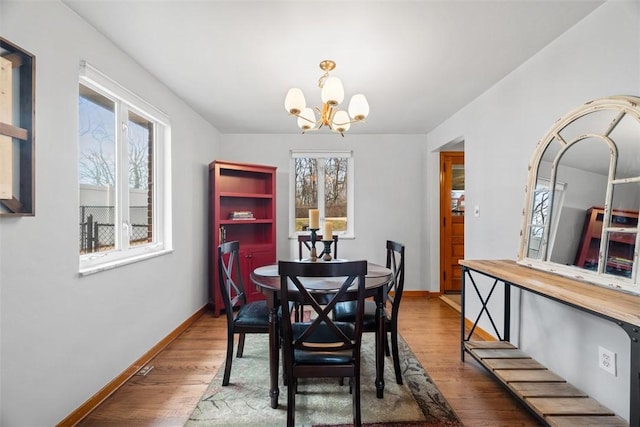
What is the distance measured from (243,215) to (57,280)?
2367 mm

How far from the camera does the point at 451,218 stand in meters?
4.45

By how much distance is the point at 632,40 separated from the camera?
1551 mm

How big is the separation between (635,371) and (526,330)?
1.34 metres

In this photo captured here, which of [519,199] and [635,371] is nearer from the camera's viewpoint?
[635,371]

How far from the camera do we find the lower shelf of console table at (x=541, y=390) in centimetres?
153

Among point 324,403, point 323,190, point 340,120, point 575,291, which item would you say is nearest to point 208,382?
point 324,403

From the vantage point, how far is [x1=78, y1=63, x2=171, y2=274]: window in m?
1.94

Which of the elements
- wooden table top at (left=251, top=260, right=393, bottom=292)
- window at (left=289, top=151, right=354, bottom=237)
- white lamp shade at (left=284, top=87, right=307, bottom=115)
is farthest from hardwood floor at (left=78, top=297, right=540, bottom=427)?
white lamp shade at (left=284, top=87, right=307, bottom=115)

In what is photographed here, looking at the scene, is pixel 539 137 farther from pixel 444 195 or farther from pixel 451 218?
pixel 451 218

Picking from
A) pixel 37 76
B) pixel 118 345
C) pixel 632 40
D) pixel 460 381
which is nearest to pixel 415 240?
pixel 460 381

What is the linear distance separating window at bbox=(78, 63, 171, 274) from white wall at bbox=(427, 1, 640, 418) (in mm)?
2991

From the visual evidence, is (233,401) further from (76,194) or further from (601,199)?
(601,199)

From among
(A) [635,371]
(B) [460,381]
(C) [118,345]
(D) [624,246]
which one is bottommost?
(B) [460,381]

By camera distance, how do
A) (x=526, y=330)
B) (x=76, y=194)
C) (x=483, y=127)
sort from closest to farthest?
(x=76, y=194)
(x=526, y=330)
(x=483, y=127)
